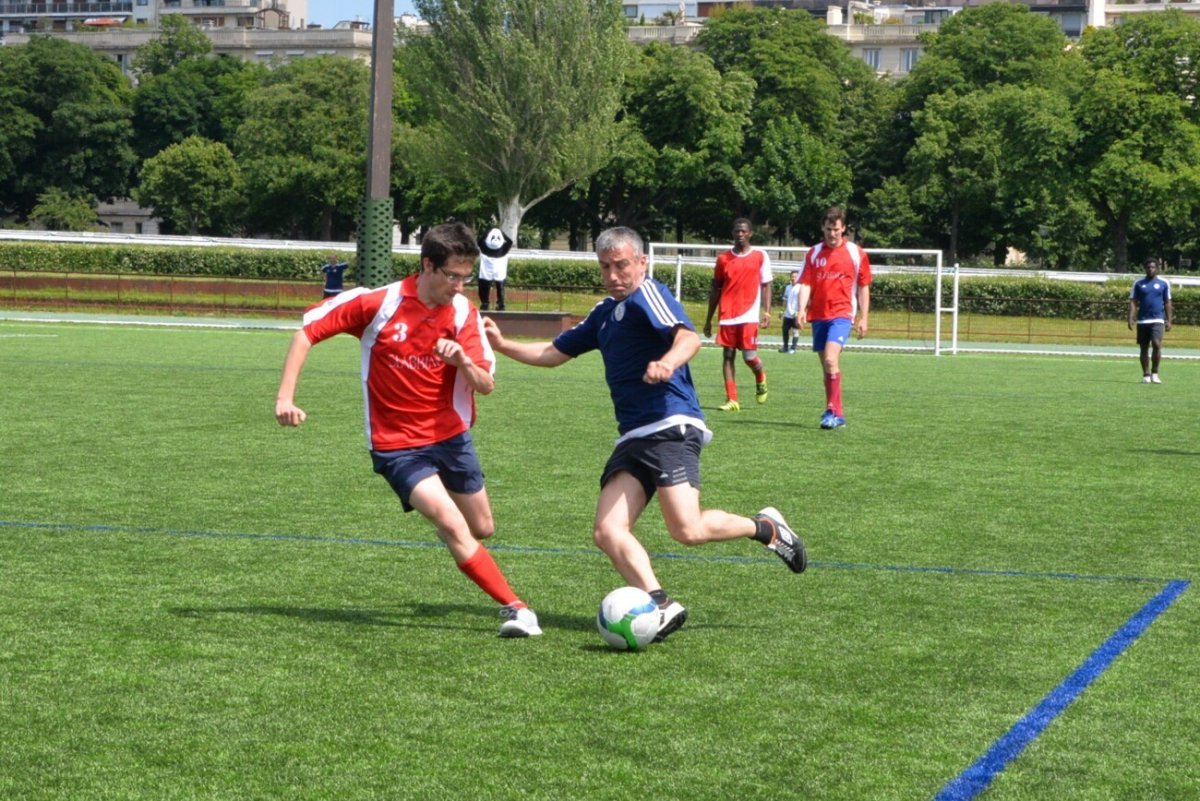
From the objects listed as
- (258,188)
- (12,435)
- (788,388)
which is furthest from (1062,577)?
(258,188)

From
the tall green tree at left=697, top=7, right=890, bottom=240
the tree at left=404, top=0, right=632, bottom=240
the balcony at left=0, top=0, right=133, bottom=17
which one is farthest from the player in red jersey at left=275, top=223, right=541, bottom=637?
the balcony at left=0, top=0, right=133, bottom=17

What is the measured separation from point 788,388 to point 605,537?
15655mm

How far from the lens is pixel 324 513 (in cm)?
1022

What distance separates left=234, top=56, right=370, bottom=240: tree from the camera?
84.4 meters

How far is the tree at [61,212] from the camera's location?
92500 mm

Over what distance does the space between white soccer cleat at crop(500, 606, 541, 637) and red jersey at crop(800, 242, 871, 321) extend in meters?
9.73

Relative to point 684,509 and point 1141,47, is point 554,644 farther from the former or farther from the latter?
point 1141,47

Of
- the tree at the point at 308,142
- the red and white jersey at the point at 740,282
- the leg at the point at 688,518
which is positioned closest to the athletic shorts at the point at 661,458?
the leg at the point at 688,518

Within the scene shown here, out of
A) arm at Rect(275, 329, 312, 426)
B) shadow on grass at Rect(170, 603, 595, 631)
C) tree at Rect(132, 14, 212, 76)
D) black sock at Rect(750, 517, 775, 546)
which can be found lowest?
shadow on grass at Rect(170, 603, 595, 631)

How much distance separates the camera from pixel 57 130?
97.0m

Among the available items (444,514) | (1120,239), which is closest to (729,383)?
(444,514)

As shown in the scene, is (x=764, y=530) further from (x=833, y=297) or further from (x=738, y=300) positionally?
(x=738, y=300)

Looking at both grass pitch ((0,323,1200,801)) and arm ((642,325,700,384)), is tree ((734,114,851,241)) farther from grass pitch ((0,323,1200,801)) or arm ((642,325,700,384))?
arm ((642,325,700,384))

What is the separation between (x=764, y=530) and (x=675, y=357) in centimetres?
110
